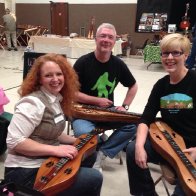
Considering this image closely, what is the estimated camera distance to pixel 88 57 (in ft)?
7.76

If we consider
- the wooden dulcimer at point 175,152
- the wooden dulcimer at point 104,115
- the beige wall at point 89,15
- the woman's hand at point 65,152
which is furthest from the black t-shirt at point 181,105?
the beige wall at point 89,15

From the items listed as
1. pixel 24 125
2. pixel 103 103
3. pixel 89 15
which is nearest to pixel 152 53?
pixel 89 15

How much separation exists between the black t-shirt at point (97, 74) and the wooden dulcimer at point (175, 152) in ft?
2.34

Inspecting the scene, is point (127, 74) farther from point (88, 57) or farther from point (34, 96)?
point (34, 96)

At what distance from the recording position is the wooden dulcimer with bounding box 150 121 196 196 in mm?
1275

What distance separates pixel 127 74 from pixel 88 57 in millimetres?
402

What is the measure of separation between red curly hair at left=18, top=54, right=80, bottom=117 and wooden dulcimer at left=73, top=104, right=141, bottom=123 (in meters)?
0.46

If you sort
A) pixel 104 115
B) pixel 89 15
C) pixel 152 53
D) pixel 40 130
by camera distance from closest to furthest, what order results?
pixel 40 130 < pixel 104 115 < pixel 152 53 < pixel 89 15

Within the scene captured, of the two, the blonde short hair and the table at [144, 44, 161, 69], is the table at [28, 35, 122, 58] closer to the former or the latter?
the table at [144, 44, 161, 69]

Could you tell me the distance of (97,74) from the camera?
2336 millimetres

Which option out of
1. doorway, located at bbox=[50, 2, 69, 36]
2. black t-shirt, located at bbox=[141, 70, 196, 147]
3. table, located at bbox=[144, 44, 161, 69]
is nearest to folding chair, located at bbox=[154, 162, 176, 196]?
black t-shirt, located at bbox=[141, 70, 196, 147]

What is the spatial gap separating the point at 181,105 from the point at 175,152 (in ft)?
1.04

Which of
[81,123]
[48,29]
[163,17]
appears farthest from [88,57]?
[48,29]

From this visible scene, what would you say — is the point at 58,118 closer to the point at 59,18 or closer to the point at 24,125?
the point at 24,125
